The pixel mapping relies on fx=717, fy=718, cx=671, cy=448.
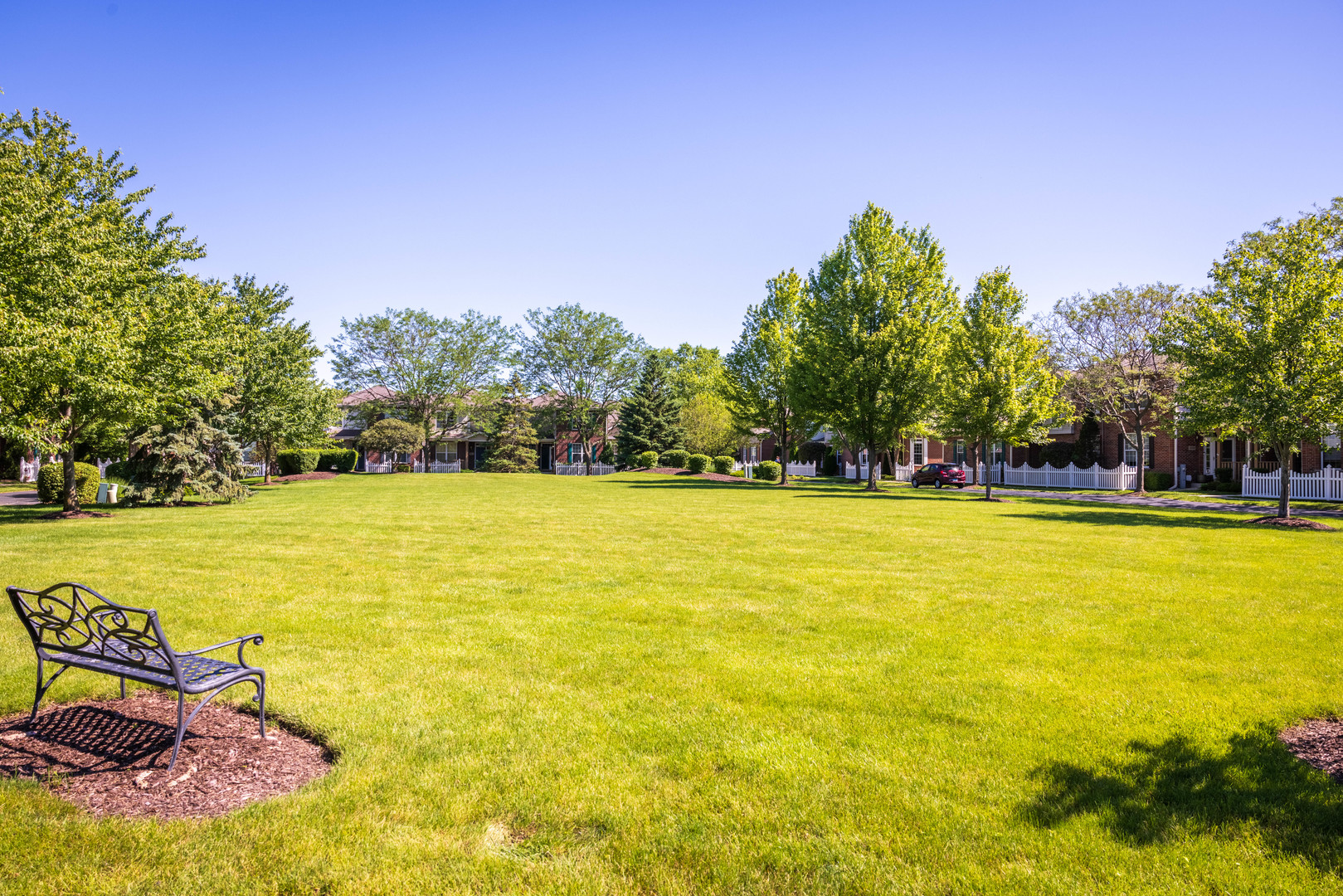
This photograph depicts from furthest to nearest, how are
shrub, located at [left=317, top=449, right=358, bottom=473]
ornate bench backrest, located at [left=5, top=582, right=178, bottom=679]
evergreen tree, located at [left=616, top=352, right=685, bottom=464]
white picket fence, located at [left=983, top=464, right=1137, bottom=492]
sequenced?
1. evergreen tree, located at [left=616, top=352, right=685, bottom=464]
2. shrub, located at [left=317, top=449, right=358, bottom=473]
3. white picket fence, located at [left=983, top=464, right=1137, bottom=492]
4. ornate bench backrest, located at [left=5, top=582, right=178, bottom=679]

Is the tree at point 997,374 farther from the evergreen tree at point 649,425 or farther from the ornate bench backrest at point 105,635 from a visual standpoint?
the evergreen tree at point 649,425

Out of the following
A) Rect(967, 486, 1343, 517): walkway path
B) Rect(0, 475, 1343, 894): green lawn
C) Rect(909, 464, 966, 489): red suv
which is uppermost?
Rect(909, 464, 966, 489): red suv

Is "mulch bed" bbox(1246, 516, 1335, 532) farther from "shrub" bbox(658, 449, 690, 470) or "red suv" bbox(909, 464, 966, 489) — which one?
"shrub" bbox(658, 449, 690, 470)

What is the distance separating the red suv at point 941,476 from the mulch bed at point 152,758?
3908 centimetres

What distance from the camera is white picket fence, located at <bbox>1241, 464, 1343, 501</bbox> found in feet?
90.5

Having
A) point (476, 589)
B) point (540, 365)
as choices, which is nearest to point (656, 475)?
point (540, 365)

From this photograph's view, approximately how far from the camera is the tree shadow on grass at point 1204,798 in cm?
362

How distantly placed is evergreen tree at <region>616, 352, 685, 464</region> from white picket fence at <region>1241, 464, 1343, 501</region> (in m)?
38.3

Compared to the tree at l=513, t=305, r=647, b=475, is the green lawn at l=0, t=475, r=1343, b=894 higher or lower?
lower

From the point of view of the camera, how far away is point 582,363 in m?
69.7

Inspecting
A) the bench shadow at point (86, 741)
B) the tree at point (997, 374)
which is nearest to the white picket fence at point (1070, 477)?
the tree at point (997, 374)

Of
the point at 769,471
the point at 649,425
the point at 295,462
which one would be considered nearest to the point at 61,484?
the point at 295,462

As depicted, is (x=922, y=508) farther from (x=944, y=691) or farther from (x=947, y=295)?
(x=944, y=691)

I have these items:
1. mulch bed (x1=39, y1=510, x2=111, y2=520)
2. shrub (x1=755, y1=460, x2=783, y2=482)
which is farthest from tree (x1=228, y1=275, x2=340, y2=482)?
shrub (x1=755, y1=460, x2=783, y2=482)
